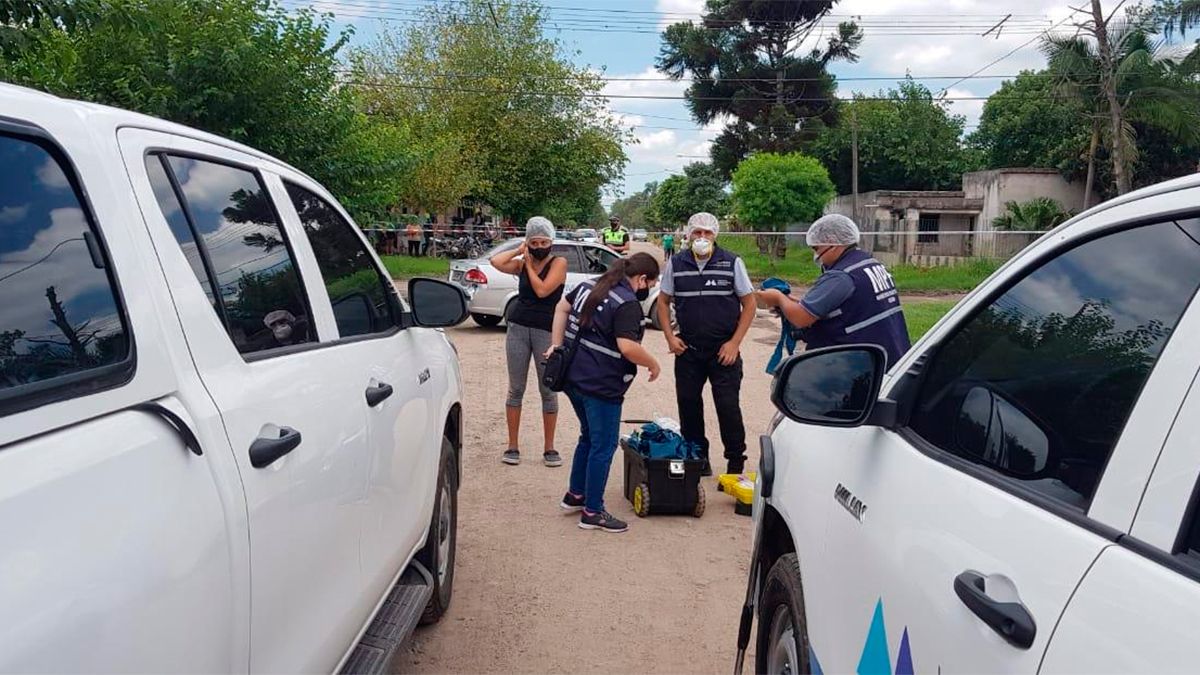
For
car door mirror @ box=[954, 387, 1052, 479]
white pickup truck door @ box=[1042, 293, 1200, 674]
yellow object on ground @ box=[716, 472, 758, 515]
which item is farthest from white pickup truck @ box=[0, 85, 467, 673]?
yellow object on ground @ box=[716, 472, 758, 515]

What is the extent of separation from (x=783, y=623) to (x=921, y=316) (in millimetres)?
13745

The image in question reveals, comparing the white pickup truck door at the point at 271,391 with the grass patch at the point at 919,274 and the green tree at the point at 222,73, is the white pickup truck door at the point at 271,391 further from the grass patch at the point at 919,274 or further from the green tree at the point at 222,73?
the grass patch at the point at 919,274

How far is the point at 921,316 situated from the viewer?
15602 mm

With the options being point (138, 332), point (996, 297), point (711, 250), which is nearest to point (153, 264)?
point (138, 332)

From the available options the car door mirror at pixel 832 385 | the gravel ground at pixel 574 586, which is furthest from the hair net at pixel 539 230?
the car door mirror at pixel 832 385

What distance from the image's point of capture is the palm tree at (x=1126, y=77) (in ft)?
77.0

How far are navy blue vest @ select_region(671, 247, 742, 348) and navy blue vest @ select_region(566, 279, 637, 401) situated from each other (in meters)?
0.82

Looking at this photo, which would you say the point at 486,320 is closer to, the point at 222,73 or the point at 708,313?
the point at 222,73

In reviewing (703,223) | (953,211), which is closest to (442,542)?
(703,223)

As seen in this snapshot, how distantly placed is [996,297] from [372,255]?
2558mm

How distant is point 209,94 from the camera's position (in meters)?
13.1

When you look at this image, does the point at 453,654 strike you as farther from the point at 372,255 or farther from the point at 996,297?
the point at 996,297

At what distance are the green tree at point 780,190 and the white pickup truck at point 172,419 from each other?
26.7m

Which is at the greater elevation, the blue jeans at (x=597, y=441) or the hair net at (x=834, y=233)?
the hair net at (x=834, y=233)
